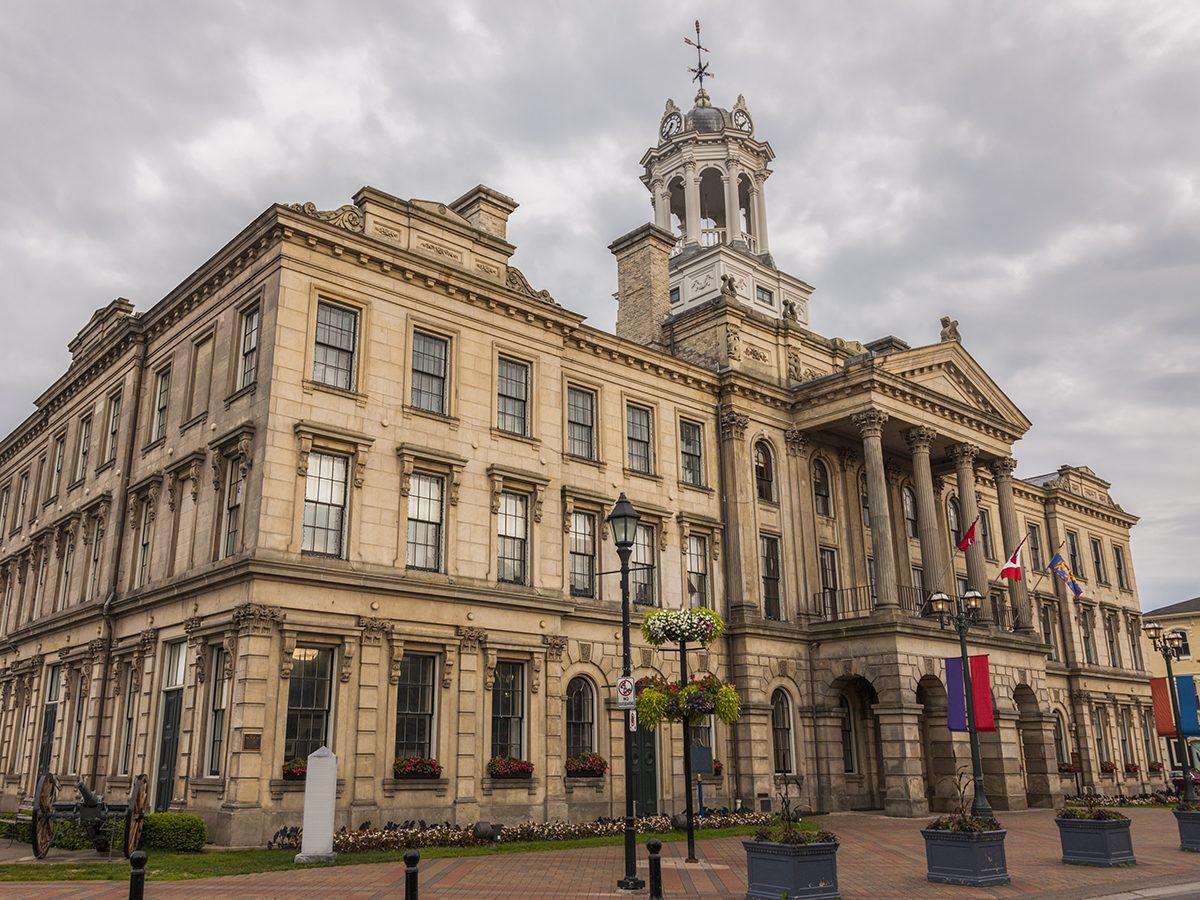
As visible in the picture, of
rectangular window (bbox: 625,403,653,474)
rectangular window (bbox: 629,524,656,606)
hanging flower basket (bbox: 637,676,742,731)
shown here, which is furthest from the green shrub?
rectangular window (bbox: 625,403,653,474)

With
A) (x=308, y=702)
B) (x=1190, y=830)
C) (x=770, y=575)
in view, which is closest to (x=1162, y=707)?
(x=770, y=575)

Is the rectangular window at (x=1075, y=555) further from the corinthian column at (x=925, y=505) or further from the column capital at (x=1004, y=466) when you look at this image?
the corinthian column at (x=925, y=505)

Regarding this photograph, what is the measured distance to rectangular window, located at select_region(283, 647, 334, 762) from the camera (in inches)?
838

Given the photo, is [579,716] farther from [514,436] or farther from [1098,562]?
[1098,562]

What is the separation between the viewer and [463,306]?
88.5 ft

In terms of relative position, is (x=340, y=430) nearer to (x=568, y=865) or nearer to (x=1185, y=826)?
(x=568, y=865)

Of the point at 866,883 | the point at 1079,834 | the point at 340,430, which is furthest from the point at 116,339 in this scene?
the point at 1079,834

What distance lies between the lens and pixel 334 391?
23.7 meters

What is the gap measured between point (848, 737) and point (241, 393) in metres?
22.5

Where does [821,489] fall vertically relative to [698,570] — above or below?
above

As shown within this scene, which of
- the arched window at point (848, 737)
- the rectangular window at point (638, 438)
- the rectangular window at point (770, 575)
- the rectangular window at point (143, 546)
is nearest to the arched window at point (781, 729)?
the arched window at point (848, 737)

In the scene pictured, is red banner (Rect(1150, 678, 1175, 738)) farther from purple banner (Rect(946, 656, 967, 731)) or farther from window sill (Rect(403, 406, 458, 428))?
window sill (Rect(403, 406, 458, 428))

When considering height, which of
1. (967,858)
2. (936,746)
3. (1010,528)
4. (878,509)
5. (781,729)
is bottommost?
(967,858)

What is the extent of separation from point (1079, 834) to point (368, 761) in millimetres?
14333
